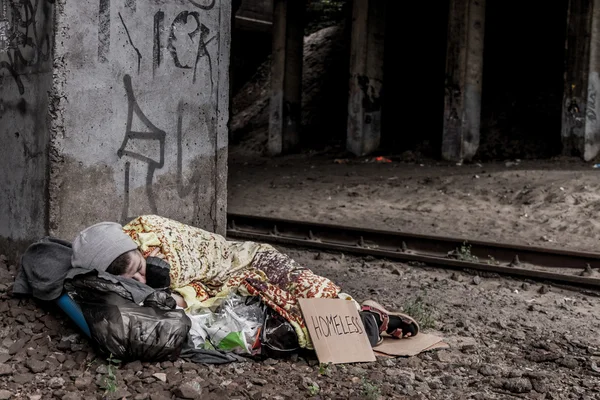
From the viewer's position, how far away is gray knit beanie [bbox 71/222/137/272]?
4117mm

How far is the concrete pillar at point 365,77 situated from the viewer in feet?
58.3

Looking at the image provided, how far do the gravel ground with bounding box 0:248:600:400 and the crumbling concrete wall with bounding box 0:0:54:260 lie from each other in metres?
0.43

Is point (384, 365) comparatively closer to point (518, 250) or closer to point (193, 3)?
point (193, 3)

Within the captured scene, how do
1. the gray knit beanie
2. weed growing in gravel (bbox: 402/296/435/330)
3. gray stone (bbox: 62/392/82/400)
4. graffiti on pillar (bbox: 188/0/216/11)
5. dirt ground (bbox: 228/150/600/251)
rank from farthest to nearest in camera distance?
1. dirt ground (bbox: 228/150/600/251)
2. graffiti on pillar (bbox: 188/0/216/11)
3. weed growing in gravel (bbox: 402/296/435/330)
4. the gray knit beanie
5. gray stone (bbox: 62/392/82/400)

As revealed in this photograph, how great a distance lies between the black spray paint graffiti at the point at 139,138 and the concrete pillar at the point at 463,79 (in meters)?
11.4

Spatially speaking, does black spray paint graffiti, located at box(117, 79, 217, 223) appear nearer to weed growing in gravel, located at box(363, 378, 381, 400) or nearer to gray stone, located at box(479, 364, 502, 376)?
weed growing in gravel, located at box(363, 378, 381, 400)

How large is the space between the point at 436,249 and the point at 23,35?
5.28 meters

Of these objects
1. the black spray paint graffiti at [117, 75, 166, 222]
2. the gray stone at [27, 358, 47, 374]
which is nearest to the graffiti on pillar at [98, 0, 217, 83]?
the black spray paint graffiti at [117, 75, 166, 222]

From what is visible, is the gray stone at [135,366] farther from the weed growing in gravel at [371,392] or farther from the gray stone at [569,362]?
the gray stone at [569,362]

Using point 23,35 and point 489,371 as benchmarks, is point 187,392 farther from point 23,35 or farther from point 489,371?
point 23,35

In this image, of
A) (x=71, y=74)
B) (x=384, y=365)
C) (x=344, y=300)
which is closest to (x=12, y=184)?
(x=71, y=74)

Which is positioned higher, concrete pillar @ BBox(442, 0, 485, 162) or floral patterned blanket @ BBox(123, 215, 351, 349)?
concrete pillar @ BBox(442, 0, 485, 162)

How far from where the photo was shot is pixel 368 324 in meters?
4.61

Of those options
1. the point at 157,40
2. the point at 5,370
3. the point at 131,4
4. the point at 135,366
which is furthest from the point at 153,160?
the point at 5,370
